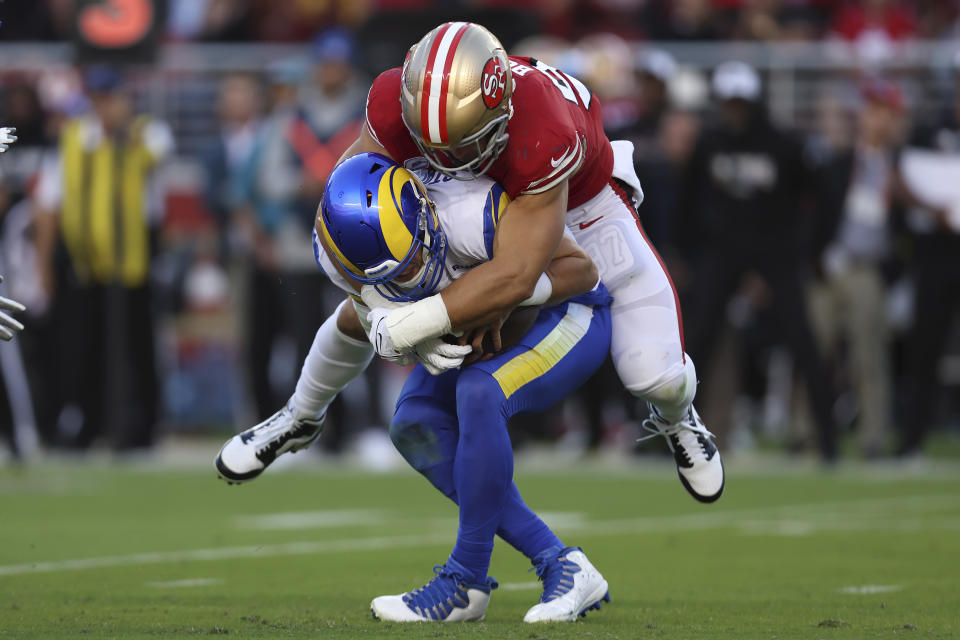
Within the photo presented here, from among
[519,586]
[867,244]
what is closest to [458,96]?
[519,586]

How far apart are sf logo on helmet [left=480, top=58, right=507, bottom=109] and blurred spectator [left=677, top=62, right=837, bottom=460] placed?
5.89m

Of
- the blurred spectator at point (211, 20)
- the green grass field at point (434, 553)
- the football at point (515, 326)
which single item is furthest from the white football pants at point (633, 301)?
the blurred spectator at point (211, 20)

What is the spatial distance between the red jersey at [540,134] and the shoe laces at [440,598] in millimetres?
1058

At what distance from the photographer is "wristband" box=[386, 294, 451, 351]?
4.43 metres

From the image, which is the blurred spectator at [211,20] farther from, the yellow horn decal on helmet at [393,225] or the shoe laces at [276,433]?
the yellow horn decal on helmet at [393,225]

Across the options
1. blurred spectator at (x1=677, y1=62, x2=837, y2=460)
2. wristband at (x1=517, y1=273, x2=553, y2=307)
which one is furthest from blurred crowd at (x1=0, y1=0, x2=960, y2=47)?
wristband at (x1=517, y1=273, x2=553, y2=307)

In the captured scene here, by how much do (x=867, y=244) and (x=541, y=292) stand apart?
6.84 metres

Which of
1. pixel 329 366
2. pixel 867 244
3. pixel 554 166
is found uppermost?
pixel 554 166

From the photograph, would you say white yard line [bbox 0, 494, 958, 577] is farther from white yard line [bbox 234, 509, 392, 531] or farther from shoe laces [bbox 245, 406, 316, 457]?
shoe laces [bbox 245, 406, 316, 457]

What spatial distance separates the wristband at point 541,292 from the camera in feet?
15.0

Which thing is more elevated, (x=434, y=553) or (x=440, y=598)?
(x=440, y=598)

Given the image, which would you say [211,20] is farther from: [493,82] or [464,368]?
[493,82]

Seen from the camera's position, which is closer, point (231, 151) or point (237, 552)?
point (237, 552)

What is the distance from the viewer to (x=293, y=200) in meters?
11.0
